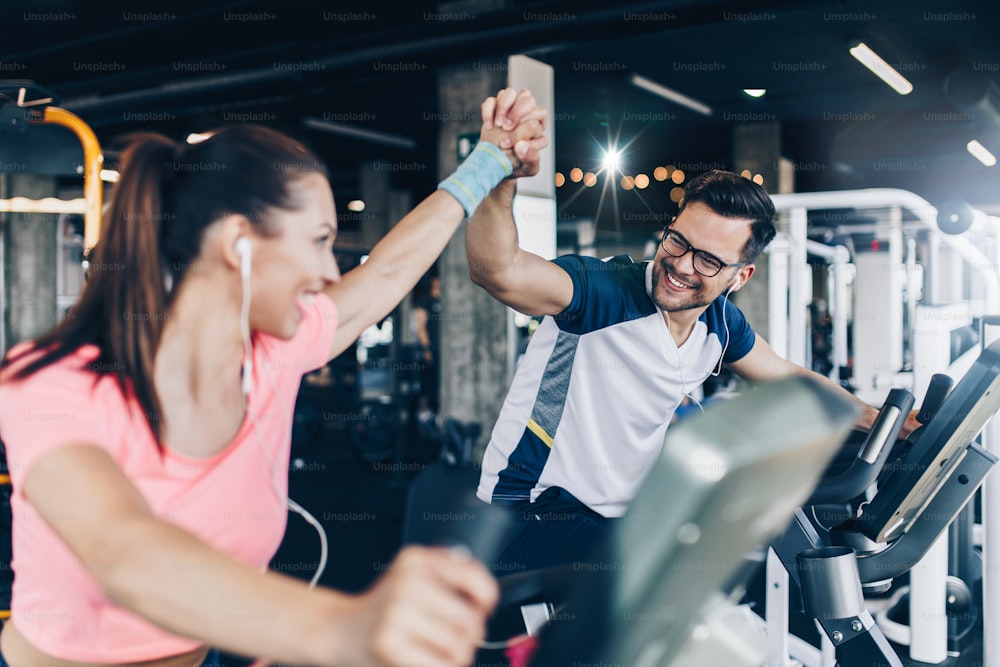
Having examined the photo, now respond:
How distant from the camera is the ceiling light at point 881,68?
6562mm

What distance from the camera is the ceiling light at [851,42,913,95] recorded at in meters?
6.56

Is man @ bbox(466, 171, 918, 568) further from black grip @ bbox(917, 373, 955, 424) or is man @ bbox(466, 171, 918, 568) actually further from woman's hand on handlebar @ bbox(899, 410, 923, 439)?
black grip @ bbox(917, 373, 955, 424)

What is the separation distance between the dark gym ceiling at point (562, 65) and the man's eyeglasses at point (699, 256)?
7.08 ft

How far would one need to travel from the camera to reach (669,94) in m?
8.22

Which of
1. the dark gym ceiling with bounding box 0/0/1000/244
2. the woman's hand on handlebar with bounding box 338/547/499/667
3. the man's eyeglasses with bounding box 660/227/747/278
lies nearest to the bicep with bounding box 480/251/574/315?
the man's eyeglasses with bounding box 660/227/747/278

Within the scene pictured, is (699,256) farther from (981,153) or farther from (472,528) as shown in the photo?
(981,153)

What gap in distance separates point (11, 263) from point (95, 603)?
32.1ft

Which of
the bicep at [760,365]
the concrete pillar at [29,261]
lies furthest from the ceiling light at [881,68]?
the concrete pillar at [29,261]

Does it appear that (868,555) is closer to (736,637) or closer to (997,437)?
(997,437)

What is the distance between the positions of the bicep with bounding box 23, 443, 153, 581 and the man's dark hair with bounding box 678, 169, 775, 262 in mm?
1538

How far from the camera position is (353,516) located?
17.3 feet

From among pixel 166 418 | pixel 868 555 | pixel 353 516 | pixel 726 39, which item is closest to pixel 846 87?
pixel 726 39

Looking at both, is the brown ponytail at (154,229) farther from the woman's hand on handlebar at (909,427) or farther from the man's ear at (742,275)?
the woman's hand on handlebar at (909,427)

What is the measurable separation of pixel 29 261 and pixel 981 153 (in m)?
11.7
